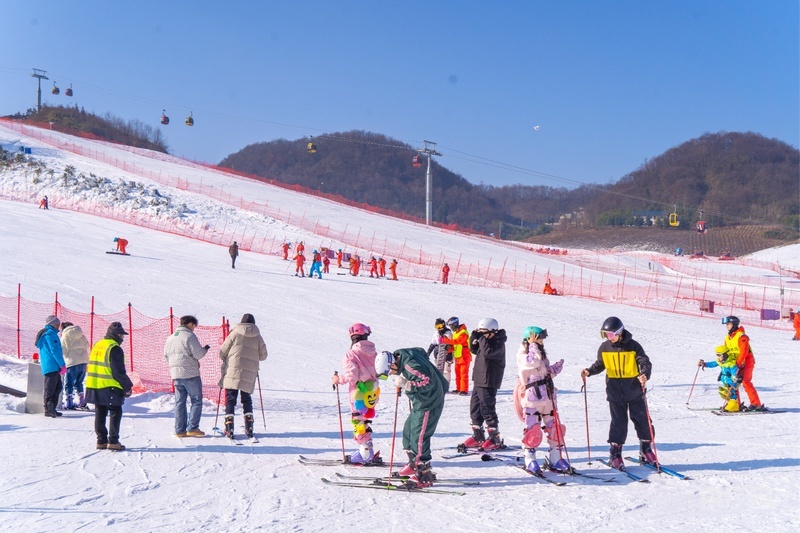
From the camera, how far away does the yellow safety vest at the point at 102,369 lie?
8.26 m

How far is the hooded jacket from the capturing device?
9078mm

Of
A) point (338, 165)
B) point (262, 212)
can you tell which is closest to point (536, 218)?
point (338, 165)

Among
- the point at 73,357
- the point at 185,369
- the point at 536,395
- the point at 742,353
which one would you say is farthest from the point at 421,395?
the point at 742,353

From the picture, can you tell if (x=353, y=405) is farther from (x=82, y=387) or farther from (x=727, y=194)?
(x=727, y=194)

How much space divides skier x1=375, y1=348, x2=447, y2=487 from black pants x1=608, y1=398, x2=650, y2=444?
6.69 ft

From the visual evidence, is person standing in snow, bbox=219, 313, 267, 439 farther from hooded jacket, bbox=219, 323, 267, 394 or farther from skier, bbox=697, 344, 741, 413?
skier, bbox=697, 344, 741, 413

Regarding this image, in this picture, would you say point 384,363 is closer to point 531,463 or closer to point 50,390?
point 531,463

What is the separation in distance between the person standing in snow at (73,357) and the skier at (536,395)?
6.29 m

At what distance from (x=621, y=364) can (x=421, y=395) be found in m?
2.25

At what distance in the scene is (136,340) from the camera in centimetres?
1484

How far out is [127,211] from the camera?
143 feet

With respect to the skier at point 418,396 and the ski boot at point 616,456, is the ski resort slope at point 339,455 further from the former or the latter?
the skier at point 418,396

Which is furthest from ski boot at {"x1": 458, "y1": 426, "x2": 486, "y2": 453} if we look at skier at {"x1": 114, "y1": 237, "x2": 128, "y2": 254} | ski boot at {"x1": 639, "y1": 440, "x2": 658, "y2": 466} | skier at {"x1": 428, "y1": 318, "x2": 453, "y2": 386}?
skier at {"x1": 114, "y1": 237, "x2": 128, "y2": 254}

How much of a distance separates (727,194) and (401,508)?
144m
